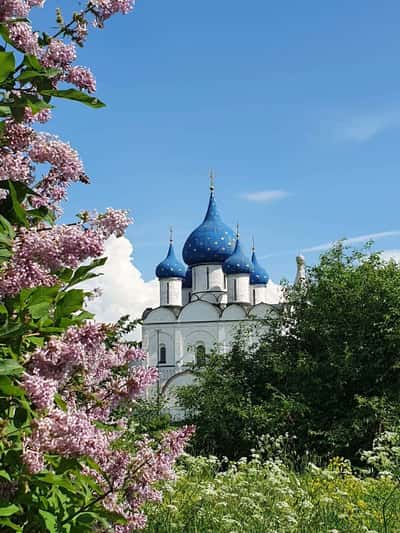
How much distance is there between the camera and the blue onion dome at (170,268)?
42625mm

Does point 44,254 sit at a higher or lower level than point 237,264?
lower

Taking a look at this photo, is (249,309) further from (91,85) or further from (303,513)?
(91,85)

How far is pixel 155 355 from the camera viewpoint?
137 ft

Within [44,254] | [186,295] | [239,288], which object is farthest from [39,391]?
[186,295]

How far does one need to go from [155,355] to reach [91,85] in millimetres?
39841

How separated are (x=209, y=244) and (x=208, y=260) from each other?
945 millimetres

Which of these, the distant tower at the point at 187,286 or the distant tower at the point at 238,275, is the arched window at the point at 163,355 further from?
the distant tower at the point at 238,275

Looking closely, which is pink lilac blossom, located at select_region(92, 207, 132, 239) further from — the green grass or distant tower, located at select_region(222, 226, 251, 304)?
distant tower, located at select_region(222, 226, 251, 304)

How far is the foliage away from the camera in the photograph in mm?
14117

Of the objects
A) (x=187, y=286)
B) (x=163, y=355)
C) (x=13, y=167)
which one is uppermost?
(x=187, y=286)

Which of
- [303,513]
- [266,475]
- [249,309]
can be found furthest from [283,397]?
[249,309]

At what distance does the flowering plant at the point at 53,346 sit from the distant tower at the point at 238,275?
3862cm

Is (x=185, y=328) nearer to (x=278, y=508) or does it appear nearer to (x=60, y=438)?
(x=278, y=508)

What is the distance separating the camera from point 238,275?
41.2 m
